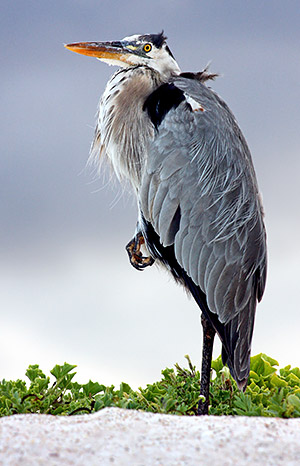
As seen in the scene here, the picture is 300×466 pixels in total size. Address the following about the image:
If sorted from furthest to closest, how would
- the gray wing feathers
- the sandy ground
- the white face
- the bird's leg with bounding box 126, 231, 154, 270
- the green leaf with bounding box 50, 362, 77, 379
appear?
the bird's leg with bounding box 126, 231, 154, 270, the white face, the green leaf with bounding box 50, 362, 77, 379, the gray wing feathers, the sandy ground

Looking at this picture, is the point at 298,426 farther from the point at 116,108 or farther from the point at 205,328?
the point at 116,108

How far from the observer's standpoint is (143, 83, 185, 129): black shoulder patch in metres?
4.22

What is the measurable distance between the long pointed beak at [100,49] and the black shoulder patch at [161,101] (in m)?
0.42

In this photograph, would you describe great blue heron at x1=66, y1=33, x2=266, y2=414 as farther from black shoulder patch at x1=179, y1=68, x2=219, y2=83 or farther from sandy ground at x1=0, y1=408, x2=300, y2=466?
sandy ground at x1=0, y1=408, x2=300, y2=466

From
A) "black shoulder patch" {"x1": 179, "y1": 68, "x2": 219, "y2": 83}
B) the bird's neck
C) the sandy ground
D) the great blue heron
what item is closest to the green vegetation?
the great blue heron

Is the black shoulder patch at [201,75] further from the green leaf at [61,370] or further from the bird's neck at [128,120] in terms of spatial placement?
the green leaf at [61,370]

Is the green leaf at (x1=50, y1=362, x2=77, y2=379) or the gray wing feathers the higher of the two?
the gray wing feathers

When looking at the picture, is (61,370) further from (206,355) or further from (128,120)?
(128,120)

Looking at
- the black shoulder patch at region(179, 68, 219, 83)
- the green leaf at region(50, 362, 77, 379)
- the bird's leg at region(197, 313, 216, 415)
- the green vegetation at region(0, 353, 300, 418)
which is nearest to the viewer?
the green vegetation at region(0, 353, 300, 418)

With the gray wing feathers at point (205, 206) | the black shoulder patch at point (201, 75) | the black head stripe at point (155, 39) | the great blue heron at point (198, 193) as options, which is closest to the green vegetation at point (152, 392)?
the great blue heron at point (198, 193)

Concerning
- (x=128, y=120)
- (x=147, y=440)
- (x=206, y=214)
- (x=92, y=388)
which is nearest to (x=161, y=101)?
(x=128, y=120)

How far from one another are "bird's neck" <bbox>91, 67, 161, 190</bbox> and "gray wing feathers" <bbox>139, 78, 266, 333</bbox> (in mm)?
274

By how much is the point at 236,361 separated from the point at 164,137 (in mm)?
1700

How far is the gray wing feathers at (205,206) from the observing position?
404 centimetres
